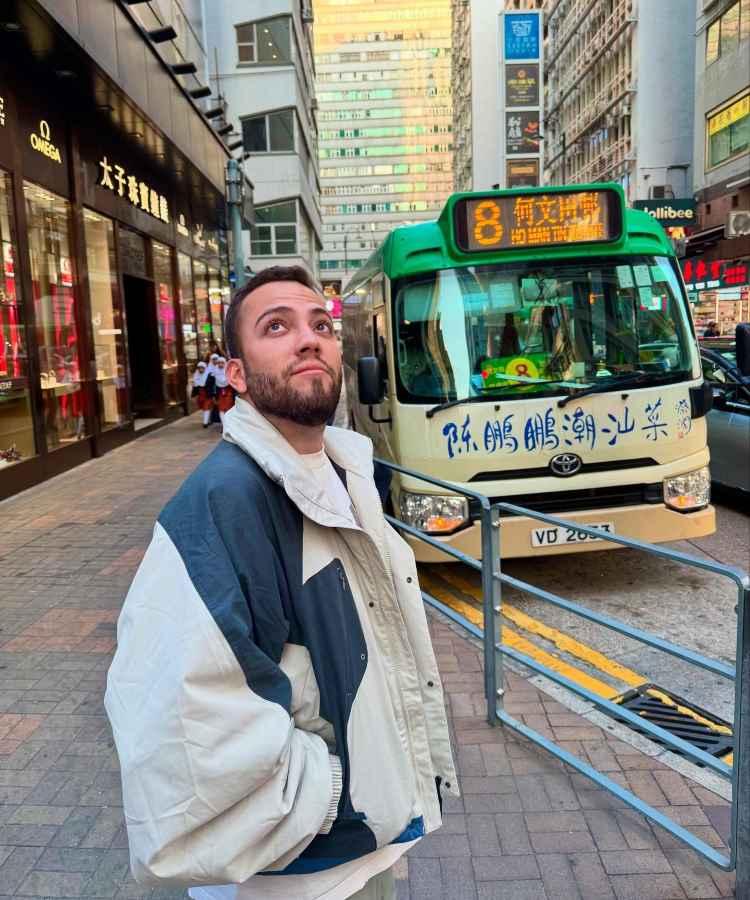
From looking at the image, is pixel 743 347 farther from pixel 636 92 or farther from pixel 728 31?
pixel 636 92

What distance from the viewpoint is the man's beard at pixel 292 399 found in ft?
5.11

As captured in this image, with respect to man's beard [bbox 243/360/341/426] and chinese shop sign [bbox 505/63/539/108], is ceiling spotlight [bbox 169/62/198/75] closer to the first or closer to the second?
man's beard [bbox 243/360/341/426]

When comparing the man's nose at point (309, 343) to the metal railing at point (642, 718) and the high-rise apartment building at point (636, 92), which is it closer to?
the metal railing at point (642, 718)

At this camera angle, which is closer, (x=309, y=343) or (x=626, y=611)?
(x=309, y=343)

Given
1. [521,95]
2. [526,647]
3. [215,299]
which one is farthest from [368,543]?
[521,95]

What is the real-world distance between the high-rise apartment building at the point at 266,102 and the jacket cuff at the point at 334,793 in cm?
3300

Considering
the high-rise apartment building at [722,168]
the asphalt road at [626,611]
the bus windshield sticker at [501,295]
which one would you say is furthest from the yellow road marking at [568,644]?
the high-rise apartment building at [722,168]

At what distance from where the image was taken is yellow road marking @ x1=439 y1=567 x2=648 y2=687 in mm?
4293

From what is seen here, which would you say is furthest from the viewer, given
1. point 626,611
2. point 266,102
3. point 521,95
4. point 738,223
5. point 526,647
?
point 521,95

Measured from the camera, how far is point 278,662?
4.69ft

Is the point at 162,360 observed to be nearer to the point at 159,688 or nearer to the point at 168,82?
the point at 168,82

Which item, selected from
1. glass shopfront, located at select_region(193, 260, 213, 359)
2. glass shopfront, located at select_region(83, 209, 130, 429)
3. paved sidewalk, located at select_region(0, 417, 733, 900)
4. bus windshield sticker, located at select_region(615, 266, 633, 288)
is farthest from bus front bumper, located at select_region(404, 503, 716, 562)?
glass shopfront, located at select_region(193, 260, 213, 359)

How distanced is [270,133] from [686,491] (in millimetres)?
34384

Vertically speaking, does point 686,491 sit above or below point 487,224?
below
